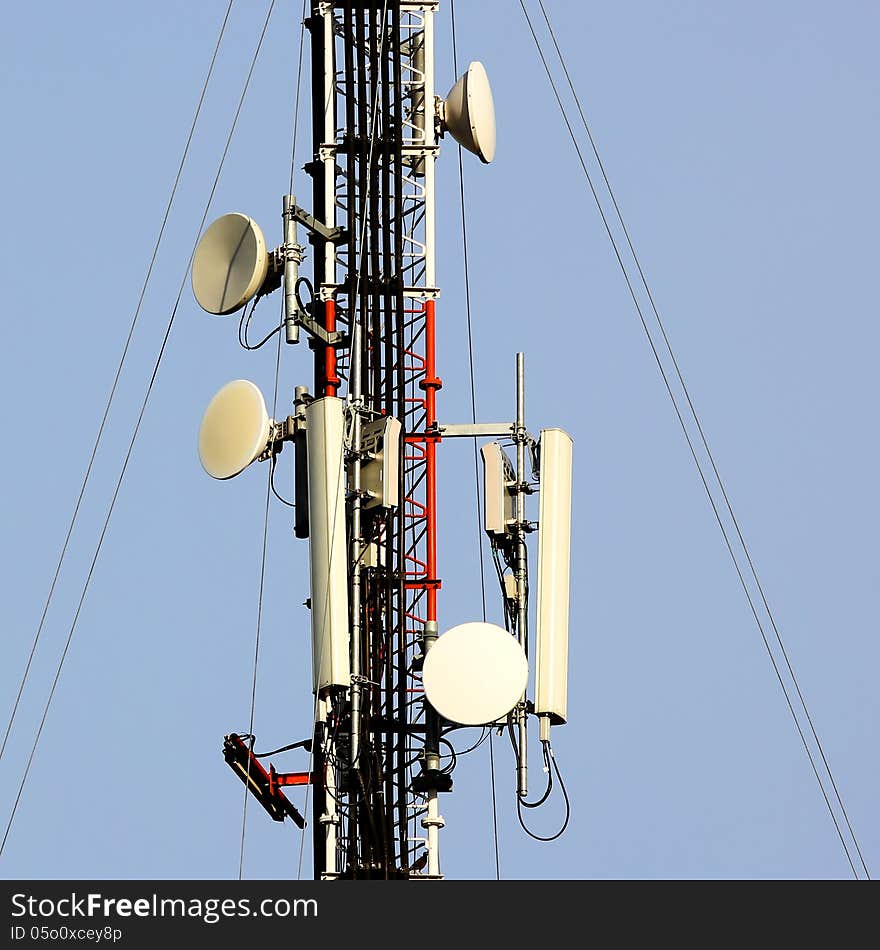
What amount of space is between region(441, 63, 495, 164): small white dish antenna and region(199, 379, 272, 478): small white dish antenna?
Result: 440 centimetres

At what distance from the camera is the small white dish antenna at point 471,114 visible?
43469 mm

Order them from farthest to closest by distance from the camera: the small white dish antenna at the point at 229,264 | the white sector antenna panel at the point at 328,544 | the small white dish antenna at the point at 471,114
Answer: the small white dish antenna at the point at 471,114, the small white dish antenna at the point at 229,264, the white sector antenna panel at the point at 328,544

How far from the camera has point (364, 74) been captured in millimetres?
42688

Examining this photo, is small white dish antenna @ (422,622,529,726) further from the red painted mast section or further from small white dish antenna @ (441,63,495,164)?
small white dish antenna @ (441,63,495,164)

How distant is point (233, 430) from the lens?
41.2 metres

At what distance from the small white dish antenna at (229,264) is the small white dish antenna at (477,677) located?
4659 millimetres

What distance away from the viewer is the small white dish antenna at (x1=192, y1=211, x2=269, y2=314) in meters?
41.4

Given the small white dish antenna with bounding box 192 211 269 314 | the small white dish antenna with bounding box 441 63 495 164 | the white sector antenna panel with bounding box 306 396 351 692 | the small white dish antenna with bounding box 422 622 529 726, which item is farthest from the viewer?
the small white dish antenna with bounding box 441 63 495 164

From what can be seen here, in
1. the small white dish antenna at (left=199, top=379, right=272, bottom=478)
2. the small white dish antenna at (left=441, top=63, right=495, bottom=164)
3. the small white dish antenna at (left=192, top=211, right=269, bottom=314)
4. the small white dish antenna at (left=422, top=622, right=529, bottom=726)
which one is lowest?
the small white dish antenna at (left=422, top=622, right=529, bottom=726)

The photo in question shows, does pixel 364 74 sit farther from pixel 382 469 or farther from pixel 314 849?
pixel 314 849

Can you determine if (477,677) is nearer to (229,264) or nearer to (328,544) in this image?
(328,544)

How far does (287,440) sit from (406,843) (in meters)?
4.70

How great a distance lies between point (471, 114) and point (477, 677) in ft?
23.6

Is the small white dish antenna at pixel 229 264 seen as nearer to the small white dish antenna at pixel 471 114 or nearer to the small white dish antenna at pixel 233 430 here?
the small white dish antenna at pixel 233 430
